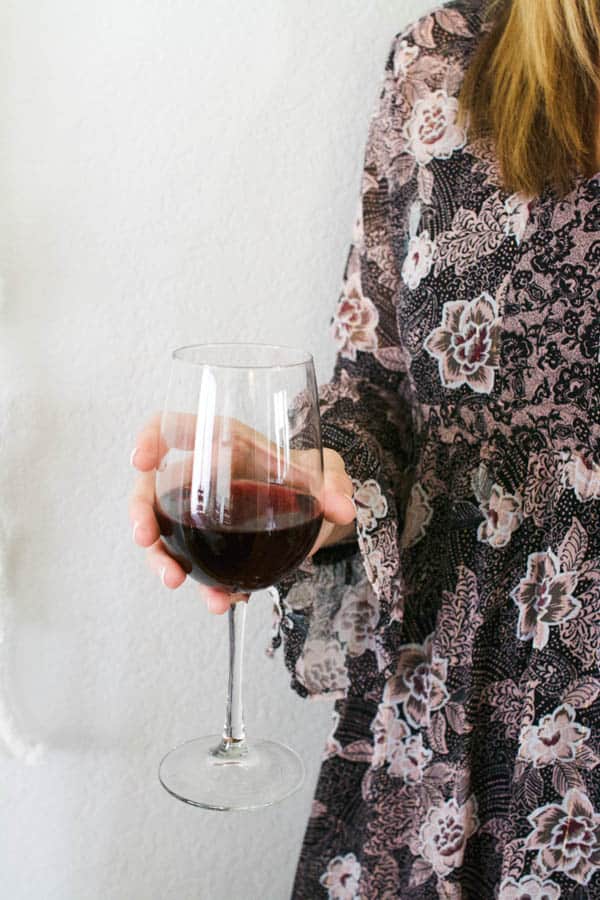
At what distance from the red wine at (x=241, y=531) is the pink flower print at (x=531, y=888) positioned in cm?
40

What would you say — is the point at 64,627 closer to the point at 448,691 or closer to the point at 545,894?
the point at 448,691

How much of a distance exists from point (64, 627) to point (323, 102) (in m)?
0.60

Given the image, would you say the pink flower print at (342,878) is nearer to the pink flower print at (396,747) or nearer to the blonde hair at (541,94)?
the pink flower print at (396,747)

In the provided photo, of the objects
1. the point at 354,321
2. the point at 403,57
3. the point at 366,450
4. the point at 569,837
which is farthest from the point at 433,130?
the point at 569,837

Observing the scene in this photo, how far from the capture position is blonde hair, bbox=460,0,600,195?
0.78m

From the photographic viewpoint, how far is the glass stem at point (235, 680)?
620mm

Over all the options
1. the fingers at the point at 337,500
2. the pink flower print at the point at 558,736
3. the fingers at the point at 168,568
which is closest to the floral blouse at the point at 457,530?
the pink flower print at the point at 558,736

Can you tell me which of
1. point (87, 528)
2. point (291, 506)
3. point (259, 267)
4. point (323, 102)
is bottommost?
point (87, 528)

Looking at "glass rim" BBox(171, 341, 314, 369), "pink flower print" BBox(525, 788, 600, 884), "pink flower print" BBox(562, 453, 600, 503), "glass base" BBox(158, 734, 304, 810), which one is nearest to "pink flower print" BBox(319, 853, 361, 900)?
"pink flower print" BBox(525, 788, 600, 884)

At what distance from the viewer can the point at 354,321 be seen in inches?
35.8

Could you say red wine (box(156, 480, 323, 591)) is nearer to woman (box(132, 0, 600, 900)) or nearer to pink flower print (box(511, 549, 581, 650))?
woman (box(132, 0, 600, 900))

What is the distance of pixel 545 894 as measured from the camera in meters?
0.78

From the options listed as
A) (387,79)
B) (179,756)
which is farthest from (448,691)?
(387,79)

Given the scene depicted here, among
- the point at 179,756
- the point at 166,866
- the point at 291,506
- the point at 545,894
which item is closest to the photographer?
the point at 291,506
